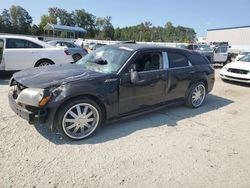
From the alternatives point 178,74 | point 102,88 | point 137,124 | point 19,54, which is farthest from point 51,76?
point 19,54

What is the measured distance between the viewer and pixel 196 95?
19.9ft

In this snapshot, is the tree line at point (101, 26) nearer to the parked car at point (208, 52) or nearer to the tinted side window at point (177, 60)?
the parked car at point (208, 52)

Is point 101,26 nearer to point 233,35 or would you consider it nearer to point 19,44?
point 233,35

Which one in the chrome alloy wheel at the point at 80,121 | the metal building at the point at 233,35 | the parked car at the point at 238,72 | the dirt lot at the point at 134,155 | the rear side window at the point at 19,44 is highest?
the metal building at the point at 233,35

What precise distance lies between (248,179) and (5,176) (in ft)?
10.0

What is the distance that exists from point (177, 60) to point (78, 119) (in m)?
2.73

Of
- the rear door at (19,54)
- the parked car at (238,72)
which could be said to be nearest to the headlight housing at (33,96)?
the rear door at (19,54)

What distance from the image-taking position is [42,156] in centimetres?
345

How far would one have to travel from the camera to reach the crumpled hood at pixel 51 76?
12.4ft

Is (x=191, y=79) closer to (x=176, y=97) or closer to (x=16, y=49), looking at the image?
(x=176, y=97)

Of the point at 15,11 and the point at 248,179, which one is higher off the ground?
the point at 15,11

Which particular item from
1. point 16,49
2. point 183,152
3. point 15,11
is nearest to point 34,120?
point 183,152

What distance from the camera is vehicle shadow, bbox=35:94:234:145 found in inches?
159

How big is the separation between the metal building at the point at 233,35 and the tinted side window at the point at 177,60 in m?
50.8
